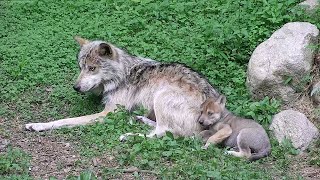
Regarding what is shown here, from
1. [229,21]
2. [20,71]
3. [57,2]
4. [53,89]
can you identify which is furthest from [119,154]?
[57,2]

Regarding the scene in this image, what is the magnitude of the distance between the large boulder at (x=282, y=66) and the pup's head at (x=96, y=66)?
1958 mm

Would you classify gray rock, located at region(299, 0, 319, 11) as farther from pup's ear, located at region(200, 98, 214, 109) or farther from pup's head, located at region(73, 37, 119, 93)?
pup's head, located at region(73, 37, 119, 93)

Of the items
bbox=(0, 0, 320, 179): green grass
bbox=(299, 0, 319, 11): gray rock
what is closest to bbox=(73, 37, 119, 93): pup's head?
bbox=(0, 0, 320, 179): green grass

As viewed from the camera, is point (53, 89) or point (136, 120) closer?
point (136, 120)

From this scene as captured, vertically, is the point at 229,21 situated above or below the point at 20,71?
above

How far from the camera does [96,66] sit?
9039mm

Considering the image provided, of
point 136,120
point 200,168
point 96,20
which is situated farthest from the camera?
point 96,20

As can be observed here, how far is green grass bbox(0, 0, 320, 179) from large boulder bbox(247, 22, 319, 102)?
0.26m

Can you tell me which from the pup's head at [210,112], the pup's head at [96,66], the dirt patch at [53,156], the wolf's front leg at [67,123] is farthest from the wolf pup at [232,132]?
the pup's head at [96,66]

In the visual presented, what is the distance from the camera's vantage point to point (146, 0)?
1185 cm

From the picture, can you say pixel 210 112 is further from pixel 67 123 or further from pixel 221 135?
pixel 67 123

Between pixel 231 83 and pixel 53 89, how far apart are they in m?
2.67

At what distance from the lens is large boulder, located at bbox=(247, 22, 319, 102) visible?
865 centimetres

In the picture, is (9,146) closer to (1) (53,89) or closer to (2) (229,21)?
(1) (53,89)
